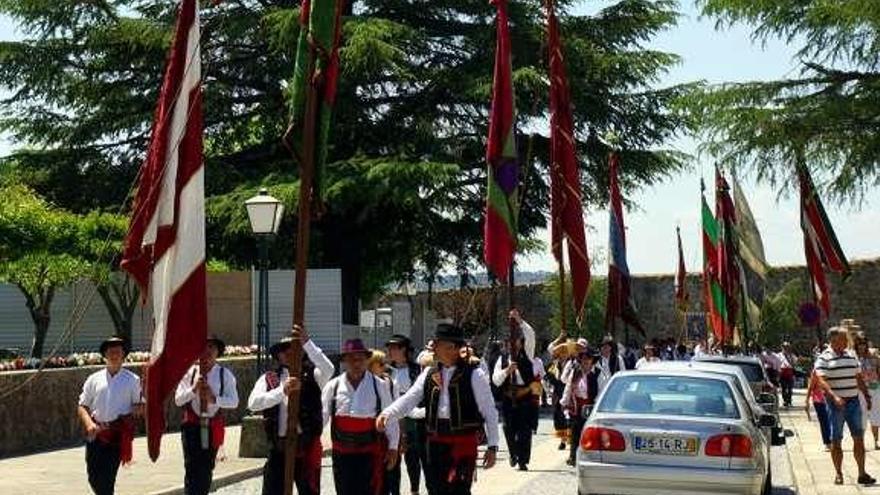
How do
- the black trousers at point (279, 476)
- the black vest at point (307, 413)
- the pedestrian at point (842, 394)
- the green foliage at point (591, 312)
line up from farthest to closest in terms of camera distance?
1. the green foliage at point (591, 312)
2. the pedestrian at point (842, 394)
3. the black vest at point (307, 413)
4. the black trousers at point (279, 476)

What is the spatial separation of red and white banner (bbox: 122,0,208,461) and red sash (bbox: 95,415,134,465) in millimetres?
3419

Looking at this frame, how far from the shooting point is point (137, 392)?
35.7 ft

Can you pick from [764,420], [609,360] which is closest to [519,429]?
[609,360]

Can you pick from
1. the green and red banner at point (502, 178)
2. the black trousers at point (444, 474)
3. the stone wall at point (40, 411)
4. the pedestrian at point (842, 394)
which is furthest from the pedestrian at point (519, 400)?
the stone wall at point (40, 411)

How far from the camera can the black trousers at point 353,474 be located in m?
9.36

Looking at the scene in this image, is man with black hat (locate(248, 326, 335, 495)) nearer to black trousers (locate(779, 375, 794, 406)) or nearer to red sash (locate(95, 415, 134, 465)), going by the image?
red sash (locate(95, 415, 134, 465))

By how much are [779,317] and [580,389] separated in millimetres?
36247

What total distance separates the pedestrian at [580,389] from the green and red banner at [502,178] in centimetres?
329

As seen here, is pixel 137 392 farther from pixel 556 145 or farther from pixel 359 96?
pixel 359 96

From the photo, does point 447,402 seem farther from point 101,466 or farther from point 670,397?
point 101,466

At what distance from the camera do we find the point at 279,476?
9.70m

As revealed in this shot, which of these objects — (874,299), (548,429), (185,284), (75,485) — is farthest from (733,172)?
(874,299)

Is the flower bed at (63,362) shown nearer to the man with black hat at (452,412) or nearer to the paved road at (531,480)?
the paved road at (531,480)

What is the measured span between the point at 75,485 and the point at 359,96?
21.3m
